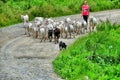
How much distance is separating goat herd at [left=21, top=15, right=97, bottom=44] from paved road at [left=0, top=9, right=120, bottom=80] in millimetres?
409

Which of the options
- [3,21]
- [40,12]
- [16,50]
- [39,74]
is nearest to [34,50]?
[16,50]

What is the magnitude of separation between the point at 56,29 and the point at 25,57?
10.9 feet

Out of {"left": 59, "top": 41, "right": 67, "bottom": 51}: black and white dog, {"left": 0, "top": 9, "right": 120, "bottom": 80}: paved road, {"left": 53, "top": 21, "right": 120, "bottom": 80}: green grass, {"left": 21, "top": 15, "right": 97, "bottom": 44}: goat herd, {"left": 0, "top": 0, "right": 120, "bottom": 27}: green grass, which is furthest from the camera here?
{"left": 0, "top": 0, "right": 120, "bottom": 27}: green grass

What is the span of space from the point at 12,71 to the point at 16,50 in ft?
15.4

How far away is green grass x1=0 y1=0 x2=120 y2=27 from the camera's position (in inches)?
1426

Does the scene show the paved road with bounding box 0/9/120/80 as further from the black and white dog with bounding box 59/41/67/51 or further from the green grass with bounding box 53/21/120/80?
the green grass with bounding box 53/21/120/80

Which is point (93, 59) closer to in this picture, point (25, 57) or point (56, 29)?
point (25, 57)

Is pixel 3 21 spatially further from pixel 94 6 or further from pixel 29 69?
pixel 29 69

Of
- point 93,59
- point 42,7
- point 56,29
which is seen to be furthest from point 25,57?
point 42,7

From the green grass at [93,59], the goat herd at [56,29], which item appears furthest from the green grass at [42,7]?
the green grass at [93,59]

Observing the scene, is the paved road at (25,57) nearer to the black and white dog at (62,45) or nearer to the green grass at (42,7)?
the black and white dog at (62,45)

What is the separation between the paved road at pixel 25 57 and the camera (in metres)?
20.5

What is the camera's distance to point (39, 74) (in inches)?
809

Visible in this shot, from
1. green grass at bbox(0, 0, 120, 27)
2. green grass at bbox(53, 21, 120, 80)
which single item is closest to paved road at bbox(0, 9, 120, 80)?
green grass at bbox(53, 21, 120, 80)
